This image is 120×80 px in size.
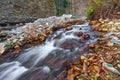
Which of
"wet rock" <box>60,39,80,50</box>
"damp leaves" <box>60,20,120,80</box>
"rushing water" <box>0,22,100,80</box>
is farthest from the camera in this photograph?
"wet rock" <box>60,39,80,50</box>

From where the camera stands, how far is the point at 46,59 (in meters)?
3.79

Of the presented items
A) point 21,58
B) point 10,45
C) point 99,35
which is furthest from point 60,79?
point 10,45

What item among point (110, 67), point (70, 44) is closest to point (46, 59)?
point (70, 44)

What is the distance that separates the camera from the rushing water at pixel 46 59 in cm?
329

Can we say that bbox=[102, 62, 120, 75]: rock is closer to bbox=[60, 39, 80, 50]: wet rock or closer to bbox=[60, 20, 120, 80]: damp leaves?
bbox=[60, 20, 120, 80]: damp leaves

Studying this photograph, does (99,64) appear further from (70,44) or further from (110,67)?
(70,44)

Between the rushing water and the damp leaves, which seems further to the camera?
the rushing water

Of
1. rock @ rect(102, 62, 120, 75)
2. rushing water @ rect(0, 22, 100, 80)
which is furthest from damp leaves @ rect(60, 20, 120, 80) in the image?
rushing water @ rect(0, 22, 100, 80)

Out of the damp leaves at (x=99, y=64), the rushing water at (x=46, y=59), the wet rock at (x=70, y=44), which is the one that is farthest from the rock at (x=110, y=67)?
the wet rock at (x=70, y=44)

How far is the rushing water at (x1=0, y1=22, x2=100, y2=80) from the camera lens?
10.8 ft

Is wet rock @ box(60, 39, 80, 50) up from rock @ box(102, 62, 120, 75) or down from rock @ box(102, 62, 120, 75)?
down

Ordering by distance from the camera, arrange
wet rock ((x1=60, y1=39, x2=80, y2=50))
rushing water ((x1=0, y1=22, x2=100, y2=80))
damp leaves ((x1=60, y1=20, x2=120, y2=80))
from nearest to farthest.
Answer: damp leaves ((x1=60, y1=20, x2=120, y2=80)) < rushing water ((x1=0, y1=22, x2=100, y2=80)) < wet rock ((x1=60, y1=39, x2=80, y2=50))

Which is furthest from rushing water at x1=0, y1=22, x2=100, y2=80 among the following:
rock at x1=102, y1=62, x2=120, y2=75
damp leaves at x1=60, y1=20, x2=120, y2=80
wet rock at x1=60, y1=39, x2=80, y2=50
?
rock at x1=102, y1=62, x2=120, y2=75

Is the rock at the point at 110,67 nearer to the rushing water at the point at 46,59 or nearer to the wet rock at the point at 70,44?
the rushing water at the point at 46,59
